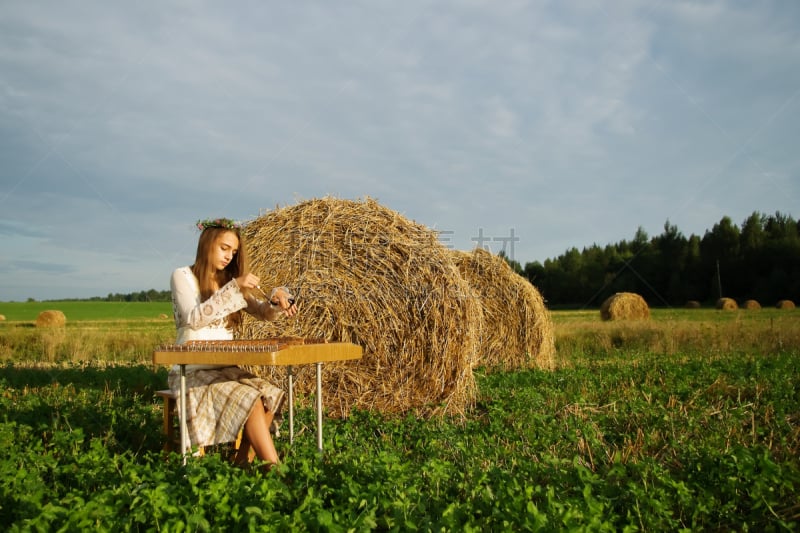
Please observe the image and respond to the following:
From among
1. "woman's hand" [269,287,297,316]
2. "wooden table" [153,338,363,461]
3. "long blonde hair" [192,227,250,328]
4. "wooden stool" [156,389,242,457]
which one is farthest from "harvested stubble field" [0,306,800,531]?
"long blonde hair" [192,227,250,328]

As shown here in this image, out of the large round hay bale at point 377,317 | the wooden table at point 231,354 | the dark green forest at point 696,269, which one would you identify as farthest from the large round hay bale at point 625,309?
the wooden table at point 231,354

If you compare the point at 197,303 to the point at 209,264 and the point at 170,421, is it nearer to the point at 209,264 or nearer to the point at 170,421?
the point at 209,264

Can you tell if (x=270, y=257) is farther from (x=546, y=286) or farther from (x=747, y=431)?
(x=546, y=286)

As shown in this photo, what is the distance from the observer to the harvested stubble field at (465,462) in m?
2.85

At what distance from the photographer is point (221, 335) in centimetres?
427

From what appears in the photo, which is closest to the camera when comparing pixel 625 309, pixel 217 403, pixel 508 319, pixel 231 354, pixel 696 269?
pixel 231 354

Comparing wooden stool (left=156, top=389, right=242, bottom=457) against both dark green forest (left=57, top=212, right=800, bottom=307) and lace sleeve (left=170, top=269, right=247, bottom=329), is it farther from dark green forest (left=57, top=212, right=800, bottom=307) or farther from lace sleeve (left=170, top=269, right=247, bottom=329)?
dark green forest (left=57, top=212, right=800, bottom=307)

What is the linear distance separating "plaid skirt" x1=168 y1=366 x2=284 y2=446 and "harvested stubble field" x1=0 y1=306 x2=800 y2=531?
275mm

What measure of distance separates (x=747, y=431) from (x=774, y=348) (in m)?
6.38

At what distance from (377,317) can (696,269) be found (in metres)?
44.3

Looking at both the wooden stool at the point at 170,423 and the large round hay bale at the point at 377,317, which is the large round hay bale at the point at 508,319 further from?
the wooden stool at the point at 170,423

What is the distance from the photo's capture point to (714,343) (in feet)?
37.3

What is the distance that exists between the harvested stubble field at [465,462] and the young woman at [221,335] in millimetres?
291

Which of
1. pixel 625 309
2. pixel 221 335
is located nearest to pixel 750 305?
pixel 625 309
